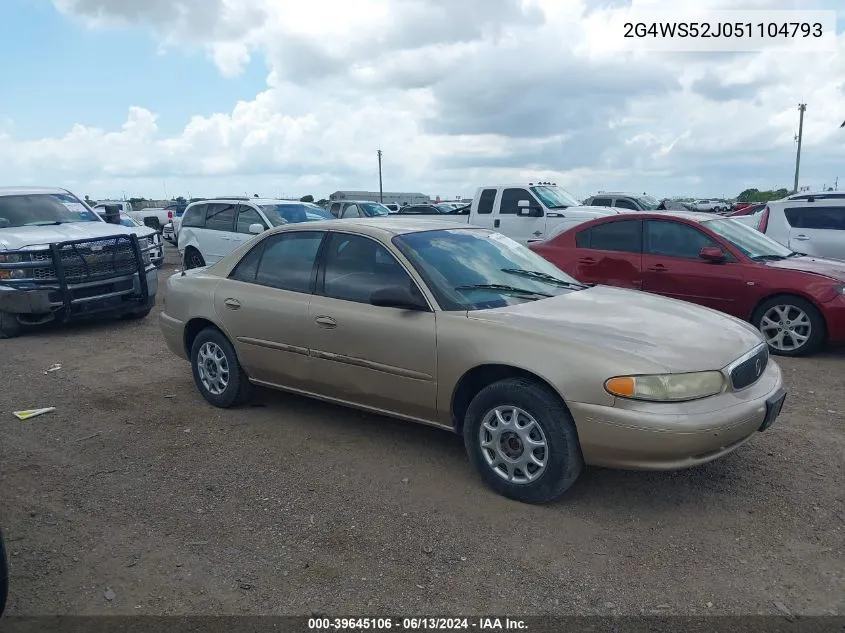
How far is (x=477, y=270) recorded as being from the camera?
4797 millimetres

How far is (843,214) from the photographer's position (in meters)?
10.4

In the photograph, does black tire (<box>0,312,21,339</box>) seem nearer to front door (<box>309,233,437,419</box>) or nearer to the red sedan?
front door (<box>309,233,437,419</box>)

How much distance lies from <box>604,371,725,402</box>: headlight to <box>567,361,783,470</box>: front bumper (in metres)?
0.04

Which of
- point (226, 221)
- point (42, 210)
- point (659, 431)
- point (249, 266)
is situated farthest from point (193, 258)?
point (659, 431)

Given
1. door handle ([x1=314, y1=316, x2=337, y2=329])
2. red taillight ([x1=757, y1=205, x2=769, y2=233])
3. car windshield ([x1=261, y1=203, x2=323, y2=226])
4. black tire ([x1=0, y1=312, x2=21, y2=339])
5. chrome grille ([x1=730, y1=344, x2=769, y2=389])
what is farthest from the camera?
car windshield ([x1=261, y1=203, x2=323, y2=226])

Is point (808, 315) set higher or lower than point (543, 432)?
lower

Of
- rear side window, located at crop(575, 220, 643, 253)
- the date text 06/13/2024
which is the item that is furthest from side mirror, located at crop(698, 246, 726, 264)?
the date text 06/13/2024

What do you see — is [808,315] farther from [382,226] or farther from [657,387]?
[382,226]

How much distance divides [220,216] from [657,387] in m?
11.3

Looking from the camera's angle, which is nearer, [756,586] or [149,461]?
[756,586]

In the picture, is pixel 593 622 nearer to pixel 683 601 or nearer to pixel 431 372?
pixel 683 601

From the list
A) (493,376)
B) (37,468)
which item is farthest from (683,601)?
(37,468)

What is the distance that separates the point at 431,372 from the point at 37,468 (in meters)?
2.72

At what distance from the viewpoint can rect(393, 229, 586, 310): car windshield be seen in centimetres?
451
